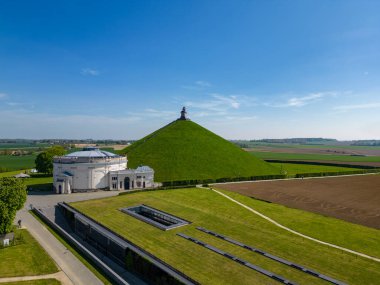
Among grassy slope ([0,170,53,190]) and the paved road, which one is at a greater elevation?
grassy slope ([0,170,53,190])

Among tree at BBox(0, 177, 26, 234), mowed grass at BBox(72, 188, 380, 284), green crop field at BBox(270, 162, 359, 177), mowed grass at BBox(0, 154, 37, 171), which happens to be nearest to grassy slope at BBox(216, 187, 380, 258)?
mowed grass at BBox(72, 188, 380, 284)

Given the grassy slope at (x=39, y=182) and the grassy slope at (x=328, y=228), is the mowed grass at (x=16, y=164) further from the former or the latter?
the grassy slope at (x=328, y=228)

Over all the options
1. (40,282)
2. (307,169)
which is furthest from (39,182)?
(307,169)

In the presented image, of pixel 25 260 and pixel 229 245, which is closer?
pixel 25 260

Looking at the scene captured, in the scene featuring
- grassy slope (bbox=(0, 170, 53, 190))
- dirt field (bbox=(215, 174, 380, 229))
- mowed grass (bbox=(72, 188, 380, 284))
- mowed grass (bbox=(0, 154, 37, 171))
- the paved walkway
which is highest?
mowed grass (bbox=(0, 154, 37, 171))

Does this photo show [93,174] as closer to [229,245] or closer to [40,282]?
[40,282]

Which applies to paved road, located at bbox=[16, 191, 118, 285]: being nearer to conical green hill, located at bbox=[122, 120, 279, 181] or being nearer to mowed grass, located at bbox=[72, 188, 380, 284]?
mowed grass, located at bbox=[72, 188, 380, 284]
